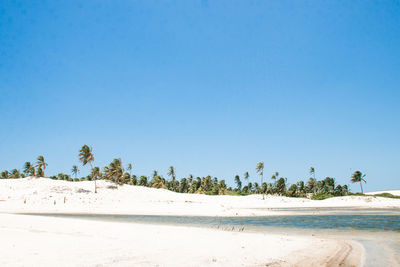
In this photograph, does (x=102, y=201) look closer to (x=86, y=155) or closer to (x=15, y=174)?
(x=86, y=155)

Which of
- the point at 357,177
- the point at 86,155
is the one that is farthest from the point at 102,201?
the point at 357,177

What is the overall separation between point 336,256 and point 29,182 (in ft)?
271

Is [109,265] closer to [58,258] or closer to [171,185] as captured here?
[58,258]

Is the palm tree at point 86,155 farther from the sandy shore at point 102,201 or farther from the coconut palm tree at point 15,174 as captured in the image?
the coconut palm tree at point 15,174

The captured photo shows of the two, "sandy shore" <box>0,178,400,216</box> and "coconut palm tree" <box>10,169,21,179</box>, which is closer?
"sandy shore" <box>0,178,400,216</box>

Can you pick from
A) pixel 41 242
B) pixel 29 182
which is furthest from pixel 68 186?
pixel 41 242

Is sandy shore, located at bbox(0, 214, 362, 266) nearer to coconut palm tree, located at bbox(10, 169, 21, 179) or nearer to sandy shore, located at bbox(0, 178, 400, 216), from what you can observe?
sandy shore, located at bbox(0, 178, 400, 216)

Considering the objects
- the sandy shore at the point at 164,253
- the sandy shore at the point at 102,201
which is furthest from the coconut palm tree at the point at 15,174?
the sandy shore at the point at 164,253

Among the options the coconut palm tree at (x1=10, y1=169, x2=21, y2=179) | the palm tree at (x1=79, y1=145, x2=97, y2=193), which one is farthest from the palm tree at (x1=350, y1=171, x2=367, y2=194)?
the coconut palm tree at (x1=10, y1=169, x2=21, y2=179)

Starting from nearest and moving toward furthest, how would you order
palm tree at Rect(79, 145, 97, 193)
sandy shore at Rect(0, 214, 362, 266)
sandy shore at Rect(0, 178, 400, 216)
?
sandy shore at Rect(0, 214, 362, 266)
sandy shore at Rect(0, 178, 400, 216)
palm tree at Rect(79, 145, 97, 193)

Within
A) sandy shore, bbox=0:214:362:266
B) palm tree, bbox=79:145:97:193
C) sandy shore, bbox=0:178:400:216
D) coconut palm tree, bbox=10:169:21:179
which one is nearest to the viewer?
sandy shore, bbox=0:214:362:266

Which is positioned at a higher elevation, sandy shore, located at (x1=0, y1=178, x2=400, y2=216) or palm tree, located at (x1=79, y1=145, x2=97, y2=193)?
palm tree, located at (x1=79, y1=145, x2=97, y2=193)

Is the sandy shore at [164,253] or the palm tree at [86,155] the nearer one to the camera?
the sandy shore at [164,253]

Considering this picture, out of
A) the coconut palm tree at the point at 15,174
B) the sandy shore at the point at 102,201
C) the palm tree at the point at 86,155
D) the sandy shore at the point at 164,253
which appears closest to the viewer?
the sandy shore at the point at 164,253
